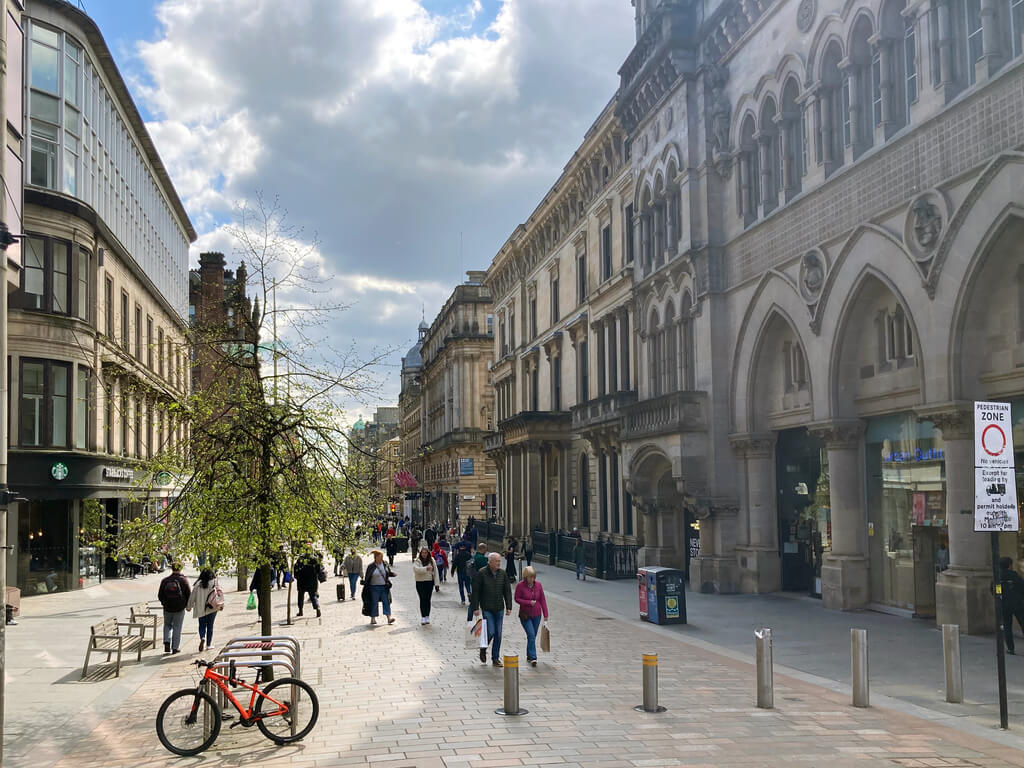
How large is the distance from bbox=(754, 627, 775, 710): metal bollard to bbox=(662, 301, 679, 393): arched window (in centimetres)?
1851

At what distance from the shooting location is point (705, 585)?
88.0 ft

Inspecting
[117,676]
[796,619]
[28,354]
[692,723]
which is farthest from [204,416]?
[28,354]

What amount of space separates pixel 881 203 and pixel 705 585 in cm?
1166

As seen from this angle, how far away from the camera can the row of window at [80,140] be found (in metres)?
31.9

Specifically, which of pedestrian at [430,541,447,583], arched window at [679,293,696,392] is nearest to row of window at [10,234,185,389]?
pedestrian at [430,541,447,583]

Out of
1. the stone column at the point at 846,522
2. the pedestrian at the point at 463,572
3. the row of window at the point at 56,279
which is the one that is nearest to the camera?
the stone column at the point at 846,522

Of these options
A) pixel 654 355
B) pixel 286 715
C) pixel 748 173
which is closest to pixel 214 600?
pixel 286 715

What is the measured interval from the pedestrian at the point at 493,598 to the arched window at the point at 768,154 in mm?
14010

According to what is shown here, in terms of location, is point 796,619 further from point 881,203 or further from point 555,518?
point 555,518

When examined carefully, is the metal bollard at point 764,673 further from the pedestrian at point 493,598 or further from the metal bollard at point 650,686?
the pedestrian at point 493,598

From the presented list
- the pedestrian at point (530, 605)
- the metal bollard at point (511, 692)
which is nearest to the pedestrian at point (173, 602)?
the pedestrian at point (530, 605)

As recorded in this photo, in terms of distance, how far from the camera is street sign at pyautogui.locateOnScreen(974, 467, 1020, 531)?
10859 millimetres

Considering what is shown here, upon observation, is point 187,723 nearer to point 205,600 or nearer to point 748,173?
point 205,600

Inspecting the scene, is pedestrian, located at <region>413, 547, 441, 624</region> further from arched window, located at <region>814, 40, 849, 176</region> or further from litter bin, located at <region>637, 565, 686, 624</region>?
arched window, located at <region>814, 40, 849, 176</region>
